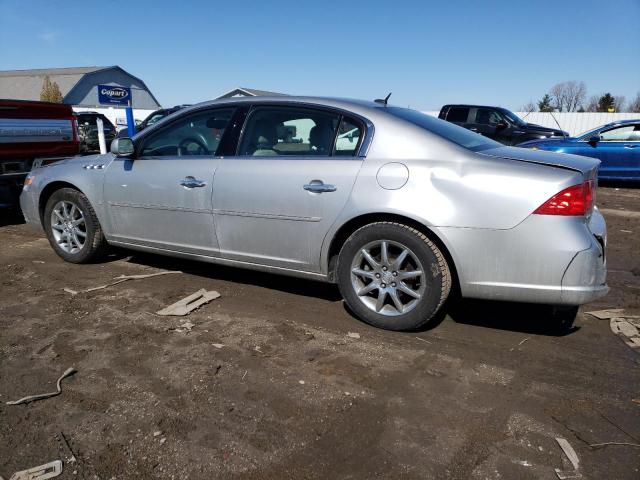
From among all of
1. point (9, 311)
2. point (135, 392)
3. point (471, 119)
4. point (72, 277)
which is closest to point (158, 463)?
point (135, 392)

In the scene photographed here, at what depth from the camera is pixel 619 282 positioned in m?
4.69

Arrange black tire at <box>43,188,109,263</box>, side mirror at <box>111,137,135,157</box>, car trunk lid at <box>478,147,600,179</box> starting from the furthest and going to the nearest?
black tire at <box>43,188,109,263</box> → side mirror at <box>111,137,135,157</box> → car trunk lid at <box>478,147,600,179</box>

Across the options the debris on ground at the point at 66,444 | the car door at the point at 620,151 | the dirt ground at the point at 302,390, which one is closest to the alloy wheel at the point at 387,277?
the dirt ground at the point at 302,390

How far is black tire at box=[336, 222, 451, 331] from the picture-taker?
3.28 meters

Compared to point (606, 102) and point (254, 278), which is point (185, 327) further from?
point (606, 102)

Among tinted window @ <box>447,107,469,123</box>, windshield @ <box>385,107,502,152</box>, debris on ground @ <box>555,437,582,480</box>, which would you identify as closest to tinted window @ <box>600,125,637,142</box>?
tinted window @ <box>447,107,469,123</box>

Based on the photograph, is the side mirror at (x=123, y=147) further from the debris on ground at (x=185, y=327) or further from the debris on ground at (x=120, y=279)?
the debris on ground at (x=185, y=327)

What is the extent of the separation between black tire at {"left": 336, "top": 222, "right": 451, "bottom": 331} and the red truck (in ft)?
17.8

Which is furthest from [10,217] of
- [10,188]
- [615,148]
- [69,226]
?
[615,148]

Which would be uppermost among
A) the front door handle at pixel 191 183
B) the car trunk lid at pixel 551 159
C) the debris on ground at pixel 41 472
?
the car trunk lid at pixel 551 159

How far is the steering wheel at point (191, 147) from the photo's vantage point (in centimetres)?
420

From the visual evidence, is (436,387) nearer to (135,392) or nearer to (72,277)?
(135,392)

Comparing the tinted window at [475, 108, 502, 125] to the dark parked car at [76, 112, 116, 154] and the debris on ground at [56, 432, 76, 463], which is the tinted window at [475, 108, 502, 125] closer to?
the dark parked car at [76, 112, 116, 154]

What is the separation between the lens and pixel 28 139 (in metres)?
7.07
